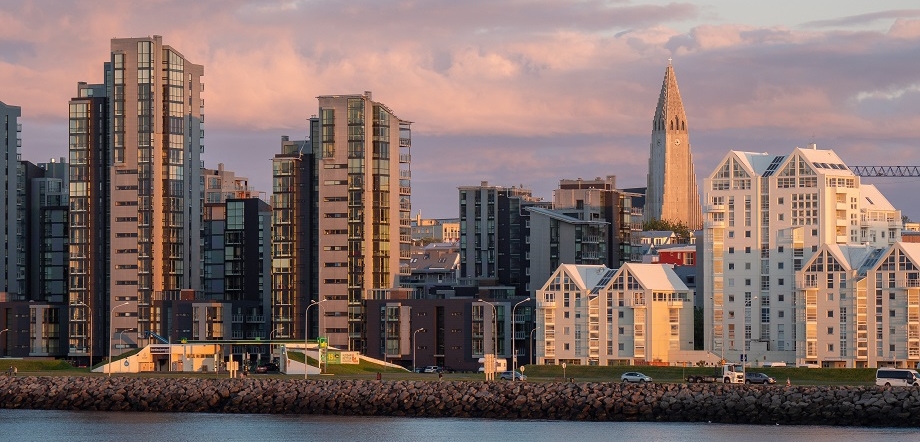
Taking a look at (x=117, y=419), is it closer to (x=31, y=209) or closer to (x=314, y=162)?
(x=314, y=162)

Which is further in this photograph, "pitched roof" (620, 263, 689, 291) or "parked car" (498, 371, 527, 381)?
"pitched roof" (620, 263, 689, 291)

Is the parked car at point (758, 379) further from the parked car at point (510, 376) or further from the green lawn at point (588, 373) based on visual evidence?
the parked car at point (510, 376)

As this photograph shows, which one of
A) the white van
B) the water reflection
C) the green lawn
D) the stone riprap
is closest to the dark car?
the green lawn

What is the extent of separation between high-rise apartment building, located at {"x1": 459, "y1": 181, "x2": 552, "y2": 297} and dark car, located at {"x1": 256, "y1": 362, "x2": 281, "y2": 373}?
1403 inches

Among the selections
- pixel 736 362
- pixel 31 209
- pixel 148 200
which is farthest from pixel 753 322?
pixel 31 209

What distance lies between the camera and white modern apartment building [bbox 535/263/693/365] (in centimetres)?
16262

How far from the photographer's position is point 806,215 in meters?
159

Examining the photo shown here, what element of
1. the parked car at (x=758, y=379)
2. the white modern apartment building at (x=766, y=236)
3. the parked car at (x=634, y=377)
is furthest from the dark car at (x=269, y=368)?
the parked car at (x=758, y=379)

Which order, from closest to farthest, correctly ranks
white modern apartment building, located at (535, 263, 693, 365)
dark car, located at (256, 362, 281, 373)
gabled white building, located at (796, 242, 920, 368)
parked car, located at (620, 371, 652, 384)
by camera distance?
parked car, located at (620, 371, 652, 384)
gabled white building, located at (796, 242, 920, 368)
dark car, located at (256, 362, 281, 373)
white modern apartment building, located at (535, 263, 693, 365)

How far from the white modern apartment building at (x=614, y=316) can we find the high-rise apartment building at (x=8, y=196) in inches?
2390

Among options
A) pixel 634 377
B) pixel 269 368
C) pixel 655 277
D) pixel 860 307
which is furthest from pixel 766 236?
pixel 269 368

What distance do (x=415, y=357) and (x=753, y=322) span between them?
32.6 metres

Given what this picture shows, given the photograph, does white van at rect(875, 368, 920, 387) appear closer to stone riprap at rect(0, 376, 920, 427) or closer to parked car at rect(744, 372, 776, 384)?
parked car at rect(744, 372, 776, 384)

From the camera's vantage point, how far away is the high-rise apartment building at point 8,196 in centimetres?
19188
